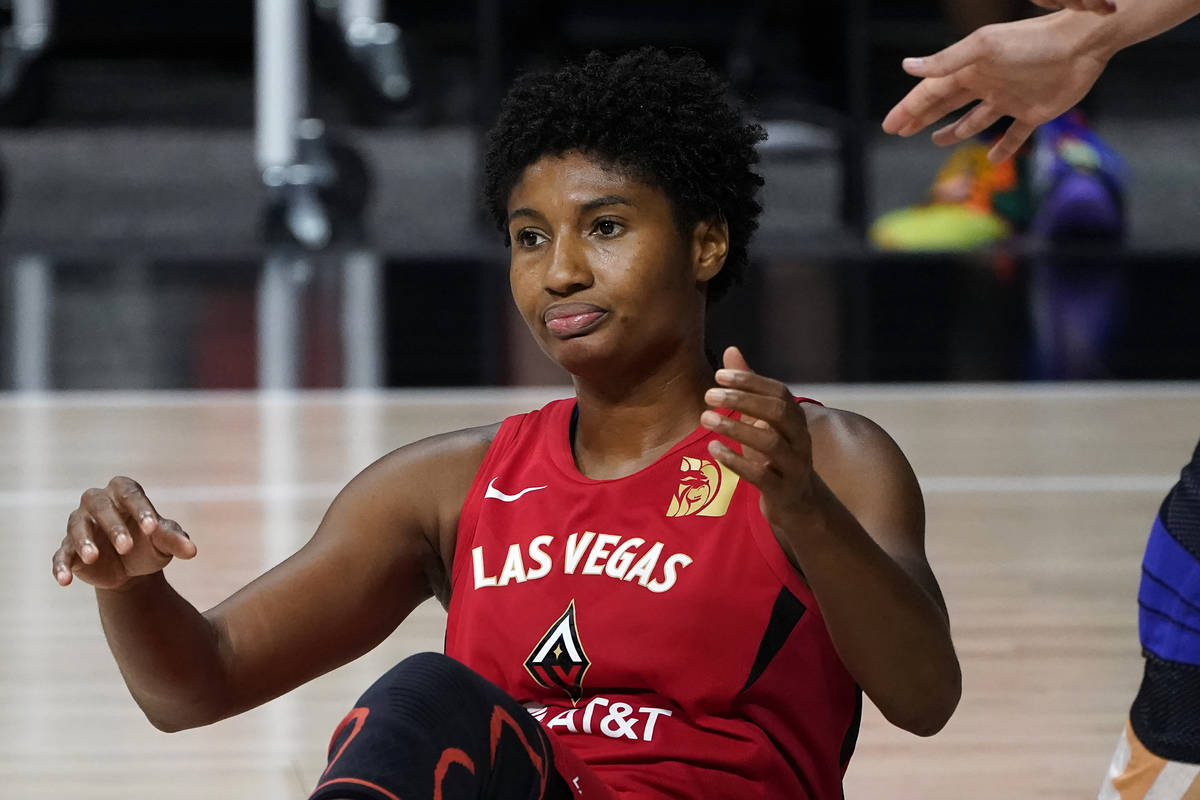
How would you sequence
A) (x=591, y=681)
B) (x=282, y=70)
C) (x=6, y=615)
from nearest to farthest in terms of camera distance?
(x=591, y=681) → (x=6, y=615) → (x=282, y=70)

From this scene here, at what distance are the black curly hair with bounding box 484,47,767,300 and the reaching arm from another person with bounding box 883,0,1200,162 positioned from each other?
0.14 metres

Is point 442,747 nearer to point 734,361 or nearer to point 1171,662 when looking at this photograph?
point 734,361

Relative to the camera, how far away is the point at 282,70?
7027 millimetres

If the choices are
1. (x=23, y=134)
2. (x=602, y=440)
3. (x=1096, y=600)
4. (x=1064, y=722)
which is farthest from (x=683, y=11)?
(x=602, y=440)

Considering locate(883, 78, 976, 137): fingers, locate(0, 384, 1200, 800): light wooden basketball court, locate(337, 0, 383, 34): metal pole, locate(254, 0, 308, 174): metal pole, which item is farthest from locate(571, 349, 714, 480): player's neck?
locate(337, 0, 383, 34): metal pole

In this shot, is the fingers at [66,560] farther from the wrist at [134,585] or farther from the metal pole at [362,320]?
the metal pole at [362,320]

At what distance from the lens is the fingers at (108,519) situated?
4.27 feet

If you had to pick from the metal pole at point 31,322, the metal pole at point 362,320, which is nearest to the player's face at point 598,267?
the metal pole at point 362,320

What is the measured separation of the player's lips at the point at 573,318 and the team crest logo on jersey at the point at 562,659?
0.67 ft

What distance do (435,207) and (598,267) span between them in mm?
8026

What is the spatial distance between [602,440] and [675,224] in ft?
0.61

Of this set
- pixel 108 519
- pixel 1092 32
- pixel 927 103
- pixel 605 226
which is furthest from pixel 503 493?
pixel 1092 32

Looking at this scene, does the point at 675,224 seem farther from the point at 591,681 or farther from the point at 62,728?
the point at 62,728

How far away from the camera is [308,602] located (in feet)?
5.05
